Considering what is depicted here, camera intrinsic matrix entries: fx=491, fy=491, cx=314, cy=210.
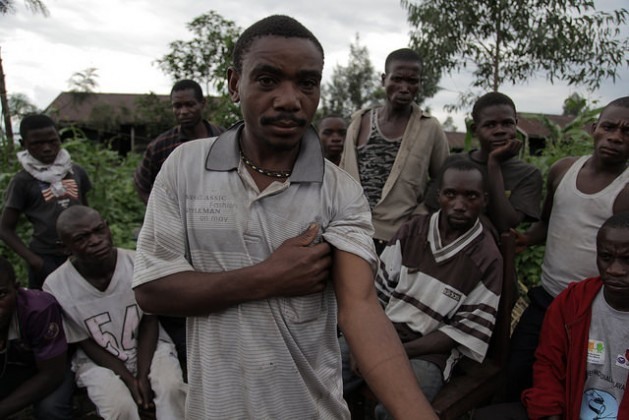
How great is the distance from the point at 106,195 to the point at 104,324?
3.04 metres

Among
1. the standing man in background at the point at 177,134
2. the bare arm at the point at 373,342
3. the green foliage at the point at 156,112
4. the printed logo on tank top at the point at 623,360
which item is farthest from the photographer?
the green foliage at the point at 156,112

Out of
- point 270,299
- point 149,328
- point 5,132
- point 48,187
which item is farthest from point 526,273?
point 5,132

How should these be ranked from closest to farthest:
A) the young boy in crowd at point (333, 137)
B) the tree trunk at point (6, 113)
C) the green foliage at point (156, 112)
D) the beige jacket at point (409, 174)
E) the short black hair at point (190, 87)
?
the beige jacket at point (409, 174)
the short black hair at point (190, 87)
the young boy in crowd at point (333, 137)
the tree trunk at point (6, 113)
the green foliage at point (156, 112)

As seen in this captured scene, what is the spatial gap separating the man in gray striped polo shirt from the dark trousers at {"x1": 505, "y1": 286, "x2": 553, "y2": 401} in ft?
5.33

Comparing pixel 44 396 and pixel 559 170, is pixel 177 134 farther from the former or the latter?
pixel 559 170

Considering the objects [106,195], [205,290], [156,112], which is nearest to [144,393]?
[205,290]

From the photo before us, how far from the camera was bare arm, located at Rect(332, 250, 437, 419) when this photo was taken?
3.18 feet

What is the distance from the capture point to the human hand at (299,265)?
3.47ft

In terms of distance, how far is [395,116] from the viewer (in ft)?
10.7

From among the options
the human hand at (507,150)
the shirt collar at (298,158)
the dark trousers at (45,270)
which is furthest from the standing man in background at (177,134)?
the shirt collar at (298,158)

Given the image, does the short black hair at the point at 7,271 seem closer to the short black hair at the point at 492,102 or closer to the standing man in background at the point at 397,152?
the standing man in background at the point at 397,152

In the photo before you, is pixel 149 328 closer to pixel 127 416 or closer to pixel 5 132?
pixel 127 416

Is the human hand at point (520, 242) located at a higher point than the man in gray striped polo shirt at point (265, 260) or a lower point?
lower

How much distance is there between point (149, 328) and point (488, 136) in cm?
213
